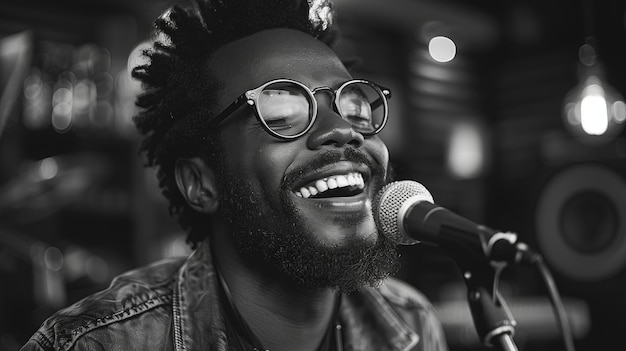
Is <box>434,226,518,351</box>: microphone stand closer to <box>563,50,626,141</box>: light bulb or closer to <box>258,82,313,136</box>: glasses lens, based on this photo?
<box>258,82,313,136</box>: glasses lens

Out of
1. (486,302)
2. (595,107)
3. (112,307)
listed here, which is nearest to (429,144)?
(595,107)

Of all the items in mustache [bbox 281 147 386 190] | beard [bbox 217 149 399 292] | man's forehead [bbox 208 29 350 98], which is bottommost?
beard [bbox 217 149 399 292]

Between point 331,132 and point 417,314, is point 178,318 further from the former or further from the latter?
point 417,314

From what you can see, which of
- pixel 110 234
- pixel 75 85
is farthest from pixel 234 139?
pixel 110 234

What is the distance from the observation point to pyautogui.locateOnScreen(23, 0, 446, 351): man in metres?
1.83

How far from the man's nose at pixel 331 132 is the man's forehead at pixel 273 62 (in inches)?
4.6

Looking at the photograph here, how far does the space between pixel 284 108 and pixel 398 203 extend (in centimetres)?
49

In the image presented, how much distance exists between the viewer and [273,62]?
2.00 m

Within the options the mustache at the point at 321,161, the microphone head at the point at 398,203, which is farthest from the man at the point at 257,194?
the microphone head at the point at 398,203

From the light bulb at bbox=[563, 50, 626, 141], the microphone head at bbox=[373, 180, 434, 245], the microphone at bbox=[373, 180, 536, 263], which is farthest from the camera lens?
the light bulb at bbox=[563, 50, 626, 141]

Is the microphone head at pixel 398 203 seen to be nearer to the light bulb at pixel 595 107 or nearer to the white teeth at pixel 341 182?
the white teeth at pixel 341 182

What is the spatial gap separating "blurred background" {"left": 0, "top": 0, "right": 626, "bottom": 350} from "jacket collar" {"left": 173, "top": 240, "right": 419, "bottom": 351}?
0.46 metres

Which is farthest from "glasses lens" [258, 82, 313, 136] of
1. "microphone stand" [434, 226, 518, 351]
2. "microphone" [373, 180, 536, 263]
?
"microphone stand" [434, 226, 518, 351]

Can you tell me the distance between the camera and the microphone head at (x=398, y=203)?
1.53m
